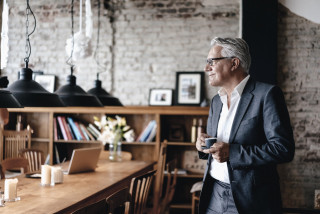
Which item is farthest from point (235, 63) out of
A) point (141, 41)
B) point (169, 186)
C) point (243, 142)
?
point (141, 41)

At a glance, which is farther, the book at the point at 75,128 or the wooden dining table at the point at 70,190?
the book at the point at 75,128

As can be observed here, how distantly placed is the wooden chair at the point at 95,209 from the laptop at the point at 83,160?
180 cm

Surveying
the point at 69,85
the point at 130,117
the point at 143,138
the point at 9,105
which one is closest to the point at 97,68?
the point at 130,117

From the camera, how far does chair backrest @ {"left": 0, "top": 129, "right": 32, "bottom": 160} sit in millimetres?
5488

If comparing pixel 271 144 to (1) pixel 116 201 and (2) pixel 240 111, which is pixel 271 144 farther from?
(1) pixel 116 201

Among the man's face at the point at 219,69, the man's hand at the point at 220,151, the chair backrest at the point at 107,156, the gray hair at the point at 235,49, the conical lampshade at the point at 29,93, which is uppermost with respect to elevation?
the gray hair at the point at 235,49

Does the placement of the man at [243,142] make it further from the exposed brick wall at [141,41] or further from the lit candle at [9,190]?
the exposed brick wall at [141,41]

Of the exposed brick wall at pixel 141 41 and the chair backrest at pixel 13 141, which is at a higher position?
the exposed brick wall at pixel 141 41

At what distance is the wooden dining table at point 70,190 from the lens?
2.29 m

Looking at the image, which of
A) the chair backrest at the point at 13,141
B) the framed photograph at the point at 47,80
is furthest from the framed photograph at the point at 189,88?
the chair backrest at the point at 13,141

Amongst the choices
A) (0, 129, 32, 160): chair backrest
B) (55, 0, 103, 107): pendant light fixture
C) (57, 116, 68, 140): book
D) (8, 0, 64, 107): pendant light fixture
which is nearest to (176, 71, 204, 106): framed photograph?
(57, 116, 68, 140): book

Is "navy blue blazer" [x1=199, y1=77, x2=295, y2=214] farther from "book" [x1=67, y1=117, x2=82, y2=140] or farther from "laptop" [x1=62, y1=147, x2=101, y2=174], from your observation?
"book" [x1=67, y1=117, x2=82, y2=140]

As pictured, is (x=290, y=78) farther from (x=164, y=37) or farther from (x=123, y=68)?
(x=123, y=68)

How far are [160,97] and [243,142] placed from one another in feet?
11.8
